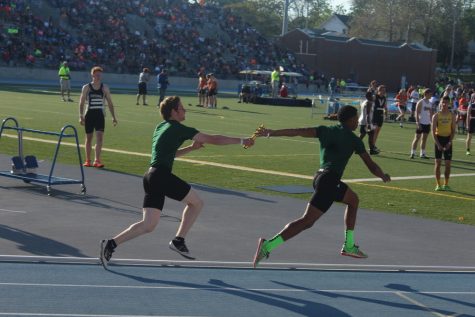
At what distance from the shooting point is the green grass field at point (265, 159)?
612 inches

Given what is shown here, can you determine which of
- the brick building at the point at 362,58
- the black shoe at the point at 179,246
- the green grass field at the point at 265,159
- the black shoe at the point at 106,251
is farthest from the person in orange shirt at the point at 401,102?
the brick building at the point at 362,58

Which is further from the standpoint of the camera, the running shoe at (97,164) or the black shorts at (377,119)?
the black shorts at (377,119)

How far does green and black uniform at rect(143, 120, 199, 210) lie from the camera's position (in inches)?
356

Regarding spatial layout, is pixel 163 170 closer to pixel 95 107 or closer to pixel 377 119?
pixel 95 107

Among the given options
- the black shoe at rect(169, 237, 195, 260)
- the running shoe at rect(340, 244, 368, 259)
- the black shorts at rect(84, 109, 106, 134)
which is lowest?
the running shoe at rect(340, 244, 368, 259)

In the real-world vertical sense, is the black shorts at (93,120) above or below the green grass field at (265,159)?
above

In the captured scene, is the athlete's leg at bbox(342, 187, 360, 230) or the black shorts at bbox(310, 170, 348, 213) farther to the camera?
the athlete's leg at bbox(342, 187, 360, 230)

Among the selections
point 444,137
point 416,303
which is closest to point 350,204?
point 416,303

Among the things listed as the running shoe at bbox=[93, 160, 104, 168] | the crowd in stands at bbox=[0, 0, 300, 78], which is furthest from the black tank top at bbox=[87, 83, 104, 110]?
the crowd in stands at bbox=[0, 0, 300, 78]

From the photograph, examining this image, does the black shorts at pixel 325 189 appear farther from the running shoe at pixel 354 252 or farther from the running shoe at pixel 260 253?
the running shoe at pixel 354 252

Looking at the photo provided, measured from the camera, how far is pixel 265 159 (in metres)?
20.9

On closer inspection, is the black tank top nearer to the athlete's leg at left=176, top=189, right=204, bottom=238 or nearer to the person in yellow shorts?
the person in yellow shorts

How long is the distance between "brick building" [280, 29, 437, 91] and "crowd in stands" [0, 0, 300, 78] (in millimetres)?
5952

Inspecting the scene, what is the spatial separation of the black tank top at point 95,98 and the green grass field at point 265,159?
1.35 meters
